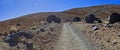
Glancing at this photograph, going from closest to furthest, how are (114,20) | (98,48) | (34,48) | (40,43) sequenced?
(98,48)
(34,48)
(40,43)
(114,20)

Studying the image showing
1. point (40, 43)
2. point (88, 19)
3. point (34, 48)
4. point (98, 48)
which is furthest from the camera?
point (88, 19)

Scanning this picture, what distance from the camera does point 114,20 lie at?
4547 cm

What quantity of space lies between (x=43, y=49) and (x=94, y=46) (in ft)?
18.1

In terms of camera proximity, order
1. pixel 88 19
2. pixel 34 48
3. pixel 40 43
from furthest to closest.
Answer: pixel 88 19 → pixel 40 43 → pixel 34 48

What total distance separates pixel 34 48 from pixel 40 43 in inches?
128

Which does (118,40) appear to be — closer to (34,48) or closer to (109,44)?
(109,44)

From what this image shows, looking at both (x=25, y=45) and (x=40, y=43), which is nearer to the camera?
(x=25, y=45)

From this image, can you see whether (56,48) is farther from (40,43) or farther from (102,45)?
(102,45)

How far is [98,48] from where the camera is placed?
75.5 feet

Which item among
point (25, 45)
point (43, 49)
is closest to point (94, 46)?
point (43, 49)

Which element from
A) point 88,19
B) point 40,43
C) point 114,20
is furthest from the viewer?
point 88,19

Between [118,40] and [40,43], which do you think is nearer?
[118,40]

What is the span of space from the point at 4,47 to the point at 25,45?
94.6 inches

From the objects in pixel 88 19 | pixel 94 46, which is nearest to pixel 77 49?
pixel 94 46
